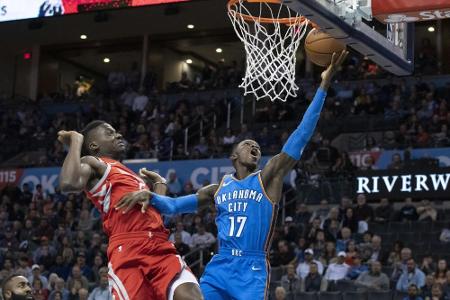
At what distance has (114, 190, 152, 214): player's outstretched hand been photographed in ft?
21.5

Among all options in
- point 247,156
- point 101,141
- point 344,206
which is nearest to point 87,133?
point 101,141

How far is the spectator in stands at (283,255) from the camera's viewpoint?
16062 millimetres

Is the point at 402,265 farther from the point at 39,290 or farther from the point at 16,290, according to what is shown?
the point at 16,290

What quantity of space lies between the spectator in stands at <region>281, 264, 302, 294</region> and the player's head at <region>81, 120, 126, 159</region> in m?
8.38

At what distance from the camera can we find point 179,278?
21.4 feet

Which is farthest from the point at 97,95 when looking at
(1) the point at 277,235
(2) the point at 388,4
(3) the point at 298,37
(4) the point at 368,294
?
(2) the point at 388,4

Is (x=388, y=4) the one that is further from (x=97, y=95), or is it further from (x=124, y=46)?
(x=124, y=46)

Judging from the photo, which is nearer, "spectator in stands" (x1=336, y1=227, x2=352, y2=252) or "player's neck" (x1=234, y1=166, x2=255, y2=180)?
"player's neck" (x1=234, y1=166, x2=255, y2=180)

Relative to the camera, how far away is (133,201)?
655 centimetres

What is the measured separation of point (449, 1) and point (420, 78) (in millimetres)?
15646

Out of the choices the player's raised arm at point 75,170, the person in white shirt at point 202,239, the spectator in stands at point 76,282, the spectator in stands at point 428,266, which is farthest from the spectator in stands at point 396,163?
the player's raised arm at point 75,170

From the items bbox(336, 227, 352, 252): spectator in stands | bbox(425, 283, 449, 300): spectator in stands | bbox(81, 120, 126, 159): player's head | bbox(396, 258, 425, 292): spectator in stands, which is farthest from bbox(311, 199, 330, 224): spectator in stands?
bbox(81, 120, 126, 159): player's head

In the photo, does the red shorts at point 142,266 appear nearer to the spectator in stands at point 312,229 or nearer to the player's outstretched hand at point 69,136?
the player's outstretched hand at point 69,136

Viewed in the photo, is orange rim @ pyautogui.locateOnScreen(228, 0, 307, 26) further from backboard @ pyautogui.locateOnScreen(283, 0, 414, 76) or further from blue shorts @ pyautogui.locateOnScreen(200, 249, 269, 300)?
blue shorts @ pyautogui.locateOnScreen(200, 249, 269, 300)
